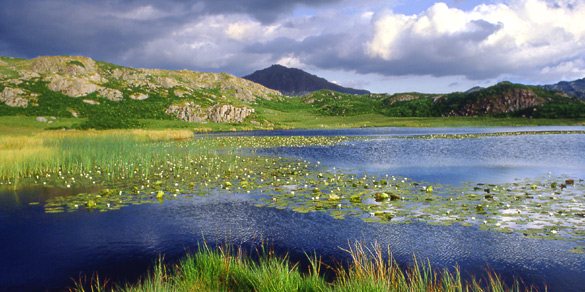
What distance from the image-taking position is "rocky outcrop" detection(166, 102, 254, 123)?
383 feet

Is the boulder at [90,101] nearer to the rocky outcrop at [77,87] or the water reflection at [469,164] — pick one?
the rocky outcrop at [77,87]

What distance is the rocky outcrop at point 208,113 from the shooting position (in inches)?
4594

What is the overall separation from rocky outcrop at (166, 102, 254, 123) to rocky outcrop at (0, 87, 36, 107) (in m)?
40.7

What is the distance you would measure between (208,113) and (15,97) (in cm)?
5745

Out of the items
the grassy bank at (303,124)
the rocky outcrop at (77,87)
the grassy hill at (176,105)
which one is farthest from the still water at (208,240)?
the rocky outcrop at (77,87)

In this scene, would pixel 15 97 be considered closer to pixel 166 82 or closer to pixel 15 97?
pixel 15 97

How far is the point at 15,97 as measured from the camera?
360ft

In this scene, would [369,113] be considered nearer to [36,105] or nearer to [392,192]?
[36,105]

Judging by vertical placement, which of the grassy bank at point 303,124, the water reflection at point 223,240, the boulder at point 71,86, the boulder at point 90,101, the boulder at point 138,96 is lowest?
the water reflection at point 223,240

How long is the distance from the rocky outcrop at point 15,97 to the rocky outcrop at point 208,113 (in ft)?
134

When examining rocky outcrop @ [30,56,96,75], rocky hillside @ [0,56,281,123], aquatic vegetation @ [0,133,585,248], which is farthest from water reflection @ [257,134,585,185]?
rocky outcrop @ [30,56,96,75]

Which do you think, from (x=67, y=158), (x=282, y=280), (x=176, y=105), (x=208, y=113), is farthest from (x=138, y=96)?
(x=282, y=280)

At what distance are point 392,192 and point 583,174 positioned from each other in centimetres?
1501

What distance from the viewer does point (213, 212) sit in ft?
52.6
